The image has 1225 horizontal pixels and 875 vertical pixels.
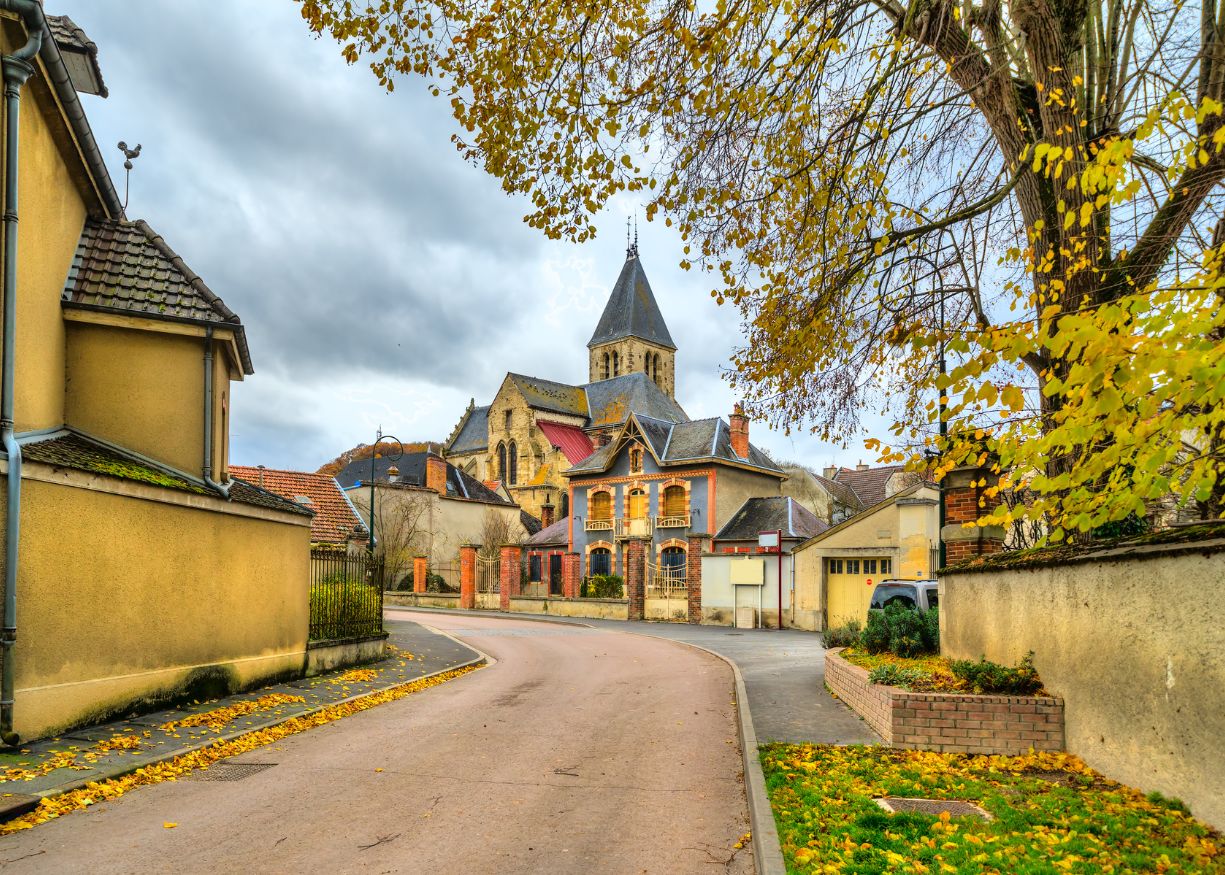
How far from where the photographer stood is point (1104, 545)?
309 inches

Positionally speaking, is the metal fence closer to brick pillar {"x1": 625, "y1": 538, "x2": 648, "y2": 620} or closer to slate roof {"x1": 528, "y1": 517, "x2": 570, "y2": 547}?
brick pillar {"x1": 625, "y1": 538, "x2": 648, "y2": 620}

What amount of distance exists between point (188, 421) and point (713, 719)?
840 centimetres

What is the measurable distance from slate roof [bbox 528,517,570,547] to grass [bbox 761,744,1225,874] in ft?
129

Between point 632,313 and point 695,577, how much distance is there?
151 feet

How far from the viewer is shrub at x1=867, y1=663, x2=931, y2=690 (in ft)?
32.1

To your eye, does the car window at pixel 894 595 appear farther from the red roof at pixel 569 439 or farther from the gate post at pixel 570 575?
the red roof at pixel 569 439

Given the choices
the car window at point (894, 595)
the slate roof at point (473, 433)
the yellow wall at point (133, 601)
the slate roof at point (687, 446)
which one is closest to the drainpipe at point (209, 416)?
the yellow wall at point (133, 601)

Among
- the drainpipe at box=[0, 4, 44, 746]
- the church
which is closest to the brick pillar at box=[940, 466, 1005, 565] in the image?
the drainpipe at box=[0, 4, 44, 746]

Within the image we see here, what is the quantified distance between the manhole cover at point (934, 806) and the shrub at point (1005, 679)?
2396 mm

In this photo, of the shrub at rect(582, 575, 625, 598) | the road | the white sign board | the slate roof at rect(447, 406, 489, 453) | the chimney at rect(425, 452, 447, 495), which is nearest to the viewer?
the road

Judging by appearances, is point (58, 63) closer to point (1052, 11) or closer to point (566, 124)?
point (566, 124)

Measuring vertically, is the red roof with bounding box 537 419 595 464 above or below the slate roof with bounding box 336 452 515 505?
above

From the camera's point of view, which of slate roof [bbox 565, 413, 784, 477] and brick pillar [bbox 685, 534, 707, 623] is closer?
brick pillar [bbox 685, 534, 707, 623]

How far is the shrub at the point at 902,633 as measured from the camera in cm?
1276
